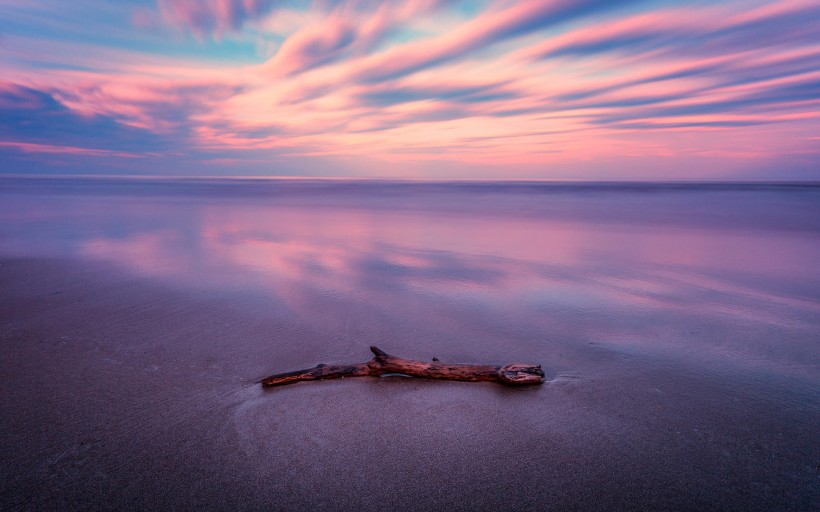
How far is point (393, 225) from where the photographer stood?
19609mm

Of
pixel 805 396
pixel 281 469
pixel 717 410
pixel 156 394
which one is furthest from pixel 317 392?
pixel 805 396

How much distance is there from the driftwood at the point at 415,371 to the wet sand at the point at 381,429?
12 centimetres

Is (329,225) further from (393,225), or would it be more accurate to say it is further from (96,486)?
(96,486)

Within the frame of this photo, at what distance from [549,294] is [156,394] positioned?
6.21 meters

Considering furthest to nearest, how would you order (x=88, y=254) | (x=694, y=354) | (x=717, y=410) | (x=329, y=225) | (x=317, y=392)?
(x=329, y=225) < (x=88, y=254) < (x=694, y=354) < (x=317, y=392) < (x=717, y=410)

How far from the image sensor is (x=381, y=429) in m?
3.69

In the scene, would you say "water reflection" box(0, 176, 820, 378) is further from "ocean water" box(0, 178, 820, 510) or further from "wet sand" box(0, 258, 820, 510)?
"wet sand" box(0, 258, 820, 510)

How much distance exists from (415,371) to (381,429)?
90 cm

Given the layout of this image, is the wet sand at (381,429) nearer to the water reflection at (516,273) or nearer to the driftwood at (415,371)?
the driftwood at (415,371)

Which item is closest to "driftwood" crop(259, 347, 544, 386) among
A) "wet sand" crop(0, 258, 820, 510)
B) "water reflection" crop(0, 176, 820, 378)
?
"wet sand" crop(0, 258, 820, 510)

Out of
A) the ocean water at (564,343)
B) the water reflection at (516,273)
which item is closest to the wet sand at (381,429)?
the ocean water at (564,343)

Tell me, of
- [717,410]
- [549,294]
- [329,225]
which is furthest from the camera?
[329,225]

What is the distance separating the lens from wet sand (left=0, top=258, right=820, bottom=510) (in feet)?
9.71

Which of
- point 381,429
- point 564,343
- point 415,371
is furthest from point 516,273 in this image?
point 381,429
